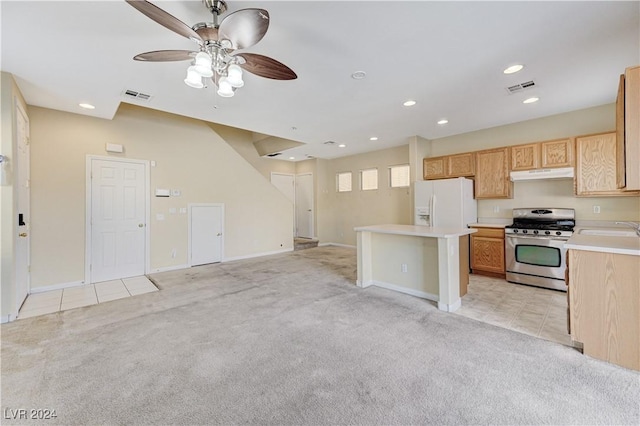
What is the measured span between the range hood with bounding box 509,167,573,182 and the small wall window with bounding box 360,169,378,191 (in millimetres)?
3308

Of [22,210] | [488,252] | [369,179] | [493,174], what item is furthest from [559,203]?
[22,210]

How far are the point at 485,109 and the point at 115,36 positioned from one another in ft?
15.6

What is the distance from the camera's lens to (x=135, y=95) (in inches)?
140

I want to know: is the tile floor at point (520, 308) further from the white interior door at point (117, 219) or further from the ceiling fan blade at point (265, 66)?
the white interior door at point (117, 219)

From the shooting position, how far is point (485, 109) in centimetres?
415

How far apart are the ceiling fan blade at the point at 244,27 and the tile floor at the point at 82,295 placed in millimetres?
3738

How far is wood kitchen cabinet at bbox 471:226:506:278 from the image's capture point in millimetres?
4527

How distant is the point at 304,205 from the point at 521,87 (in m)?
6.46

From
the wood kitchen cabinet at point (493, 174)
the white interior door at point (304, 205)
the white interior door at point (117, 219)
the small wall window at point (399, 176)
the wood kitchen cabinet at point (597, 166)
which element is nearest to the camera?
the wood kitchen cabinet at point (597, 166)

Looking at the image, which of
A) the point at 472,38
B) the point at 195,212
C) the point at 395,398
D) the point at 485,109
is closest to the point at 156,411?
the point at 395,398

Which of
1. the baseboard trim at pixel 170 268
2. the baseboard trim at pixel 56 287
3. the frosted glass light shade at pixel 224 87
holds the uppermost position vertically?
the frosted glass light shade at pixel 224 87

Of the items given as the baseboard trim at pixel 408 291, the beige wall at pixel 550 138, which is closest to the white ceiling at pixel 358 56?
the beige wall at pixel 550 138

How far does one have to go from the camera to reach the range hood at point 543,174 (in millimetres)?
4039

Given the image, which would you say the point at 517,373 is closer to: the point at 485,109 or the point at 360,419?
the point at 360,419
